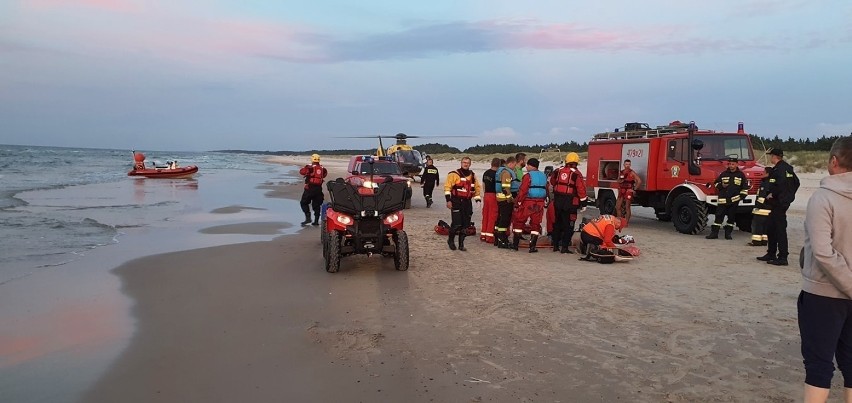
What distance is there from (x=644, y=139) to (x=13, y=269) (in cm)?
1285

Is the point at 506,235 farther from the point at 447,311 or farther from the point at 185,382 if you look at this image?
the point at 185,382

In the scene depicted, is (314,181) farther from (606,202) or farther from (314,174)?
(606,202)

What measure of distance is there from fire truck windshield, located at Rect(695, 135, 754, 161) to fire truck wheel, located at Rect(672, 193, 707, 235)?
107 centimetres

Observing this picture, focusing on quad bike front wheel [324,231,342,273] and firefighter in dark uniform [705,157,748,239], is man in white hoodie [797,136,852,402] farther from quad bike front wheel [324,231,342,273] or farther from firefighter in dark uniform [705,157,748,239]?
firefighter in dark uniform [705,157,748,239]

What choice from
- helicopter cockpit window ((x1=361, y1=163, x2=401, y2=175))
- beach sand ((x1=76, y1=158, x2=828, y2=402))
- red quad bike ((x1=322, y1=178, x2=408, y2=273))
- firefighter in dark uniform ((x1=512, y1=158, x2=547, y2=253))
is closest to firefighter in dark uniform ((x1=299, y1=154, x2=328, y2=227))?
helicopter cockpit window ((x1=361, y1=163, x2=401, y2=175))

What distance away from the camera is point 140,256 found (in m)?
9.52

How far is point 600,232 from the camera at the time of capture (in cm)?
921

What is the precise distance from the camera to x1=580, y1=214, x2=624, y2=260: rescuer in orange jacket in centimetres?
916

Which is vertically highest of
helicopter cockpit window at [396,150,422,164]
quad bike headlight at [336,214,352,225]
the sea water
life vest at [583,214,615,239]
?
helicopter cockpit window at [396,150,422,164]

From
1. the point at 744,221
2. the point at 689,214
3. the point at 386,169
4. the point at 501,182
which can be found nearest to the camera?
the point at 501,182

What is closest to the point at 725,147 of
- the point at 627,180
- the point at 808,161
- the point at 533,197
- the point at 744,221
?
the point at 744,221

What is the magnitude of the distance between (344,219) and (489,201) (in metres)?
3.84

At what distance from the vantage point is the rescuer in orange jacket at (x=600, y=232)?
9156 millimetres

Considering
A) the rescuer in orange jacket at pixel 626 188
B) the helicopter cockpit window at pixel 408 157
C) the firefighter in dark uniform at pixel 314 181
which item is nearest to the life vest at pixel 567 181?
the rescuer in orange jacket at pixel 626 188
